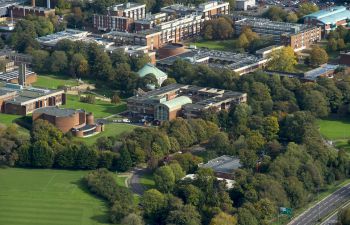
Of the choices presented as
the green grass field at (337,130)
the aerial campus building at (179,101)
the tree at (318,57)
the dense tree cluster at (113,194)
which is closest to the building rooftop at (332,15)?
the tree at (318,57)

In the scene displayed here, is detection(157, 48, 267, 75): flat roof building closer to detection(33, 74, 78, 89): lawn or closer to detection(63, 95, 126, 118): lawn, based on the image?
detection(33, 74, 78, 89): lawn

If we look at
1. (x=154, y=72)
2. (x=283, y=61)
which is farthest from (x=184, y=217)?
(x=283, y=61)

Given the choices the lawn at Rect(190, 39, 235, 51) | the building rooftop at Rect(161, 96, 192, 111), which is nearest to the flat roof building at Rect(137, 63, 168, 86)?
the building rooftop at Rect(161, 96, 192, 111)

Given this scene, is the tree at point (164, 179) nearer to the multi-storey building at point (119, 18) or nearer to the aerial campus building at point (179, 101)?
the aerial campus building at point (179, 101)

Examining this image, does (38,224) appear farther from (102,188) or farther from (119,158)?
(119,158)

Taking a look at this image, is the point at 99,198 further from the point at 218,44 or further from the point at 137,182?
the point at 218,44

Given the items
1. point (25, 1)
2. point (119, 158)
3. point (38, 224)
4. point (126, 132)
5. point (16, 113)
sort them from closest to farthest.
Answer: point (38, 224)
point (119, 158)
point (126, 132)
point (16, 113)
point (25, 1)

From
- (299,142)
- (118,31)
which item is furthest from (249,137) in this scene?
(118,31)
